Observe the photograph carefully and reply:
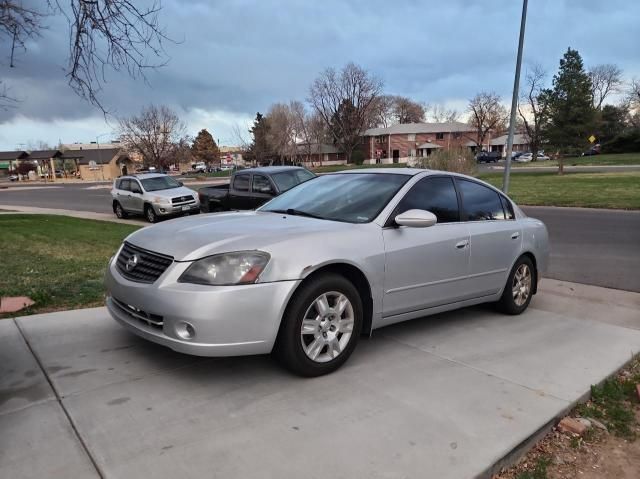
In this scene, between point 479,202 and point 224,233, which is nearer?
point 224,233

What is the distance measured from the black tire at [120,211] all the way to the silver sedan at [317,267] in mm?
14866

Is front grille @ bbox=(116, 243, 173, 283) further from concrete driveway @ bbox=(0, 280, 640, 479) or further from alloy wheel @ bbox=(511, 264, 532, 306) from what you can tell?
alloy wheel @ bbox=(511, 264, 532, 306)

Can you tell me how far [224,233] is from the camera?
371cm

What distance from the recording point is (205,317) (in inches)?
129

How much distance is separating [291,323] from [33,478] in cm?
168

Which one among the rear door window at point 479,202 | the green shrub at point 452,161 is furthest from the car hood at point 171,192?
the rear door window at point 479,202

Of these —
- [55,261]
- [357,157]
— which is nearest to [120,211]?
[55,261]

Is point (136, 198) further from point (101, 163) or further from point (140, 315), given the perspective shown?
point (101, 163)

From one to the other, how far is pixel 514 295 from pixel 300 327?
2.86m

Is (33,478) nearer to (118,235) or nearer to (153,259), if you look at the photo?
(153,259)

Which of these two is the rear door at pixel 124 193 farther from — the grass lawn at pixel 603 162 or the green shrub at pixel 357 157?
the green shrub at pixel 357 157

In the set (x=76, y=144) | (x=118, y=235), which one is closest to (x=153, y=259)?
(x=118, y=235)

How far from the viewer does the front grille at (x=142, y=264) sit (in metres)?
3.57

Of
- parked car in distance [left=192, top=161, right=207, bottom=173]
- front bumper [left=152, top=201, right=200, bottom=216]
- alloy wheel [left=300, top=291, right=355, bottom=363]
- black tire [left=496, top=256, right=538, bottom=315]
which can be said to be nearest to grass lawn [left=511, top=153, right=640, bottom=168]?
front bumper [left=152, top=201, right=200, bottom=216]
